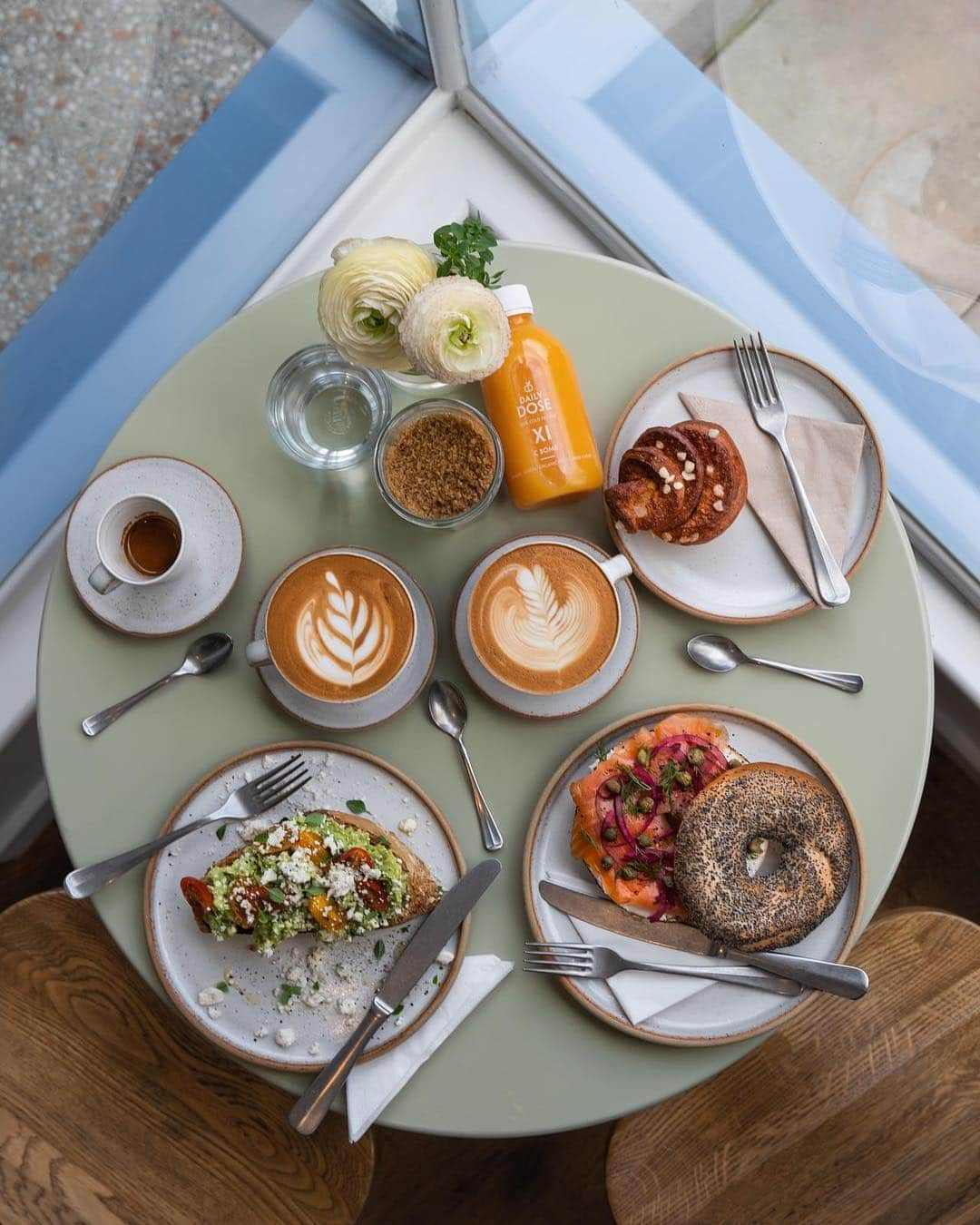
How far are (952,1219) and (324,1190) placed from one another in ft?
3.43

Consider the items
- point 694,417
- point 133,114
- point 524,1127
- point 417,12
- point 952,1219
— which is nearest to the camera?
point 524,1127

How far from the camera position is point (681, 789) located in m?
1.47

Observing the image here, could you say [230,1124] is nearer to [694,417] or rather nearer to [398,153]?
[694,417]

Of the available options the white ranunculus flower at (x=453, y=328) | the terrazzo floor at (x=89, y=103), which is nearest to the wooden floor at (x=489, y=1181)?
the white ranunculus flower at (x=453, y=328)

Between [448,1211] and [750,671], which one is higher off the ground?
[750,671]

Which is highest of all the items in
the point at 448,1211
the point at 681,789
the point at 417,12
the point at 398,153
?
the point at 417,12

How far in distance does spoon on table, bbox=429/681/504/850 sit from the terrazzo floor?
140 centimetres

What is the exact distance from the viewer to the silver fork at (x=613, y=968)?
144cm

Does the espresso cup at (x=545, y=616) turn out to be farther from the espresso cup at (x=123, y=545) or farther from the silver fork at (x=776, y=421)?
the espresso cup at (x=123, y=545)

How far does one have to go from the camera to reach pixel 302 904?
1411 millimetres

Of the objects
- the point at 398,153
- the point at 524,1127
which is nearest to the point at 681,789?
the point at 524,1127

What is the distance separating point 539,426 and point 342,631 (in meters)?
0.42

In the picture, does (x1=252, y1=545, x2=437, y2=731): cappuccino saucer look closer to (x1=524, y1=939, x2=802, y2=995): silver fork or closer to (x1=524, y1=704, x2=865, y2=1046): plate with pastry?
(x1=524, y1=704, x2=865, y2=1046): plate with pastry

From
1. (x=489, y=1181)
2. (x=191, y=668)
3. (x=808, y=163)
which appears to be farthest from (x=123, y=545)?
(x=489, y=1181)
